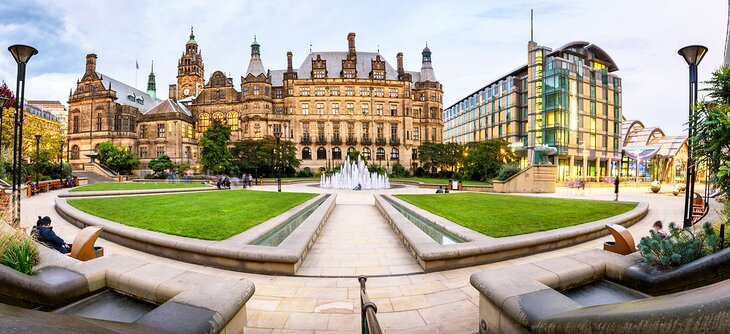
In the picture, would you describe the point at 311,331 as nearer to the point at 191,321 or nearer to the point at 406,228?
the point at 191,321

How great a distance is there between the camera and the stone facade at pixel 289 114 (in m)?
57.2

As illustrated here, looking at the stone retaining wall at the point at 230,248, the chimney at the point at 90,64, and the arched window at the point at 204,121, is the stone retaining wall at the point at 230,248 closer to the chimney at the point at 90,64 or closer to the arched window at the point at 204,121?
the arched window at the point at 204,121

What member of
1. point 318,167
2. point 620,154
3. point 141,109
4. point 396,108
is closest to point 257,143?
point 318,167

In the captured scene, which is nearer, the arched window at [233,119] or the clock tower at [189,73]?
the arched window at [233,119]

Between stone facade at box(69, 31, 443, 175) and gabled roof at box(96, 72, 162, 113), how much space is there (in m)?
1.07

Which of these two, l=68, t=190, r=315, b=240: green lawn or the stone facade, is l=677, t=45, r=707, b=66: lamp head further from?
the stone facade

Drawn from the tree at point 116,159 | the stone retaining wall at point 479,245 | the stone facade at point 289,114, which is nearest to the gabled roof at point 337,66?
the stone facade at point 289,114

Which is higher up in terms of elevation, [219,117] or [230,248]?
[219,117]

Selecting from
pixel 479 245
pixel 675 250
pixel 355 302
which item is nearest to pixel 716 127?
pixel 675 250

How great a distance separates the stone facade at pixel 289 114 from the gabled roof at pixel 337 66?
24cm

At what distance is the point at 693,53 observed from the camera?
29.0 ft

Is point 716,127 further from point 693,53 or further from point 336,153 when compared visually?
point 336,153

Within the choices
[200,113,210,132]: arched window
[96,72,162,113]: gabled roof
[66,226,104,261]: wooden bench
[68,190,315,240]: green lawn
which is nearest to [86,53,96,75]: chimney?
[96,72,162,113]: gabled roof

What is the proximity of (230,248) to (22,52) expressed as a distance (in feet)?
31.1
